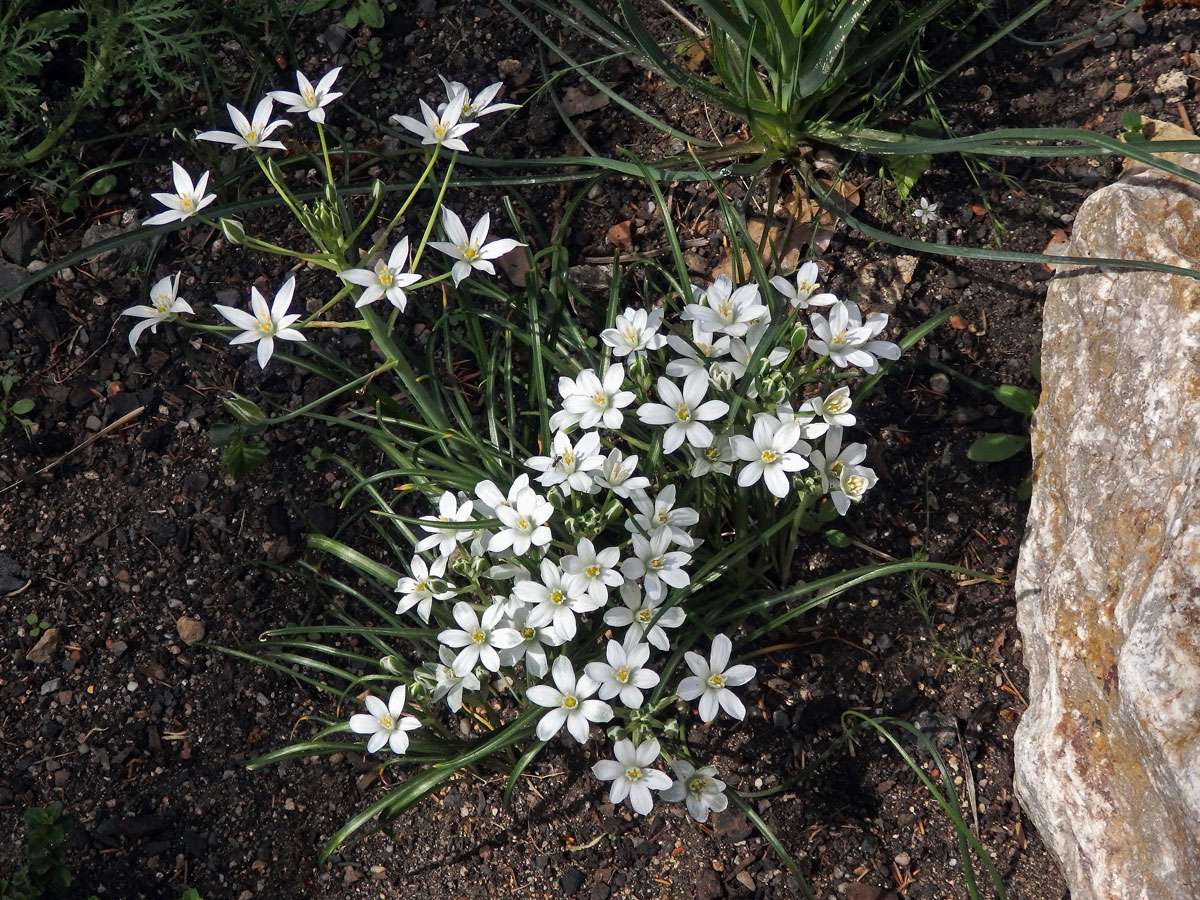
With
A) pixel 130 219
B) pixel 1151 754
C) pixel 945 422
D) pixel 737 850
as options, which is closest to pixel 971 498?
pixel 945 422

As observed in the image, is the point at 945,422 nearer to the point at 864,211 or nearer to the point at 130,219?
the point at 864,211

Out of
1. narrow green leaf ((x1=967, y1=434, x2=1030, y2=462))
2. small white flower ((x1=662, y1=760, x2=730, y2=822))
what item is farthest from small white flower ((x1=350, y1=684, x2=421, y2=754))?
narrow green leaf ((x1=967, y1=434, x2=1030, y2=462))

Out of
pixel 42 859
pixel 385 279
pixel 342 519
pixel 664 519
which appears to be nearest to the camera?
pixel 385 279

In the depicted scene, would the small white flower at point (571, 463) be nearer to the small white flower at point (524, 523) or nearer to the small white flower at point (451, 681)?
the small white flower at point (524, 523)

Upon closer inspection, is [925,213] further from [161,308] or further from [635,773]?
[161,308]

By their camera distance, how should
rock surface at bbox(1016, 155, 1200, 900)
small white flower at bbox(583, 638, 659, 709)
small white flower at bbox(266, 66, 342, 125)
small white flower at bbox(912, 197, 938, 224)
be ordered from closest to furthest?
rock surface at bbox(1016, 155, 1200, 900), small white flower at bbox(583, 638, 659, 709), small white flower at bbox(266, 66, 342, 125), small white flower at bbox(912, 197, 938, 224)

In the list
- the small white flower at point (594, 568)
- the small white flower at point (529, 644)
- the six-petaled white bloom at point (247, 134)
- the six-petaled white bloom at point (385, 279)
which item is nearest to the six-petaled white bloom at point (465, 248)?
the six-petaled white bloom at point (385, 279)

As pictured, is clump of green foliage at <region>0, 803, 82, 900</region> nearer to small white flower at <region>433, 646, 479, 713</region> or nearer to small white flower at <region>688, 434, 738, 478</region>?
small white flower at <region>433, 646, 479, 713</region>

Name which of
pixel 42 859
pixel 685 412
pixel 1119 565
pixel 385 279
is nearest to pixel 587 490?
pixel 685 412
